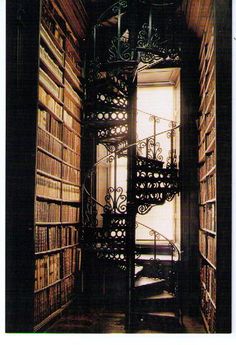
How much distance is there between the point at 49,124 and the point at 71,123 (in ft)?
3.08

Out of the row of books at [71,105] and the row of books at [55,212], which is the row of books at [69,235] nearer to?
the row of books at [55,212]

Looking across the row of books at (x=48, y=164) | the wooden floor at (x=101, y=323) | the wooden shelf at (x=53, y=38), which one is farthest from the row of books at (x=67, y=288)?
the wooden shelf at (x=53, y=38)

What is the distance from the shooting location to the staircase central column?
4566mm

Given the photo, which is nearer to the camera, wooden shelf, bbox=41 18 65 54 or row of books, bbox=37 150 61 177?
row of books, bbox=37 150 61 177

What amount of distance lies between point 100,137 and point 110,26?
5.03 ft

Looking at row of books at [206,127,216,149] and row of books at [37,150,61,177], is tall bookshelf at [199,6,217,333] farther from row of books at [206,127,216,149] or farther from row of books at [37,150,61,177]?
row of books at [37,150,61,177]

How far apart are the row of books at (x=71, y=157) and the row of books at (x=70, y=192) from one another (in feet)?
0.90

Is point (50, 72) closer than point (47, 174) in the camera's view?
No

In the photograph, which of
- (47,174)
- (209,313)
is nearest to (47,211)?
(47,174)

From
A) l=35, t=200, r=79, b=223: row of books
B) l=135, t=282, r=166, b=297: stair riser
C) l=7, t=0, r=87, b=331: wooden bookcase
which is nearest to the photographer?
l=7, t=0, r=87, b=331: wooden bookcase

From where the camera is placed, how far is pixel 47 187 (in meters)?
3.88

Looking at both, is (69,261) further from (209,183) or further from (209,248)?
(209,183)

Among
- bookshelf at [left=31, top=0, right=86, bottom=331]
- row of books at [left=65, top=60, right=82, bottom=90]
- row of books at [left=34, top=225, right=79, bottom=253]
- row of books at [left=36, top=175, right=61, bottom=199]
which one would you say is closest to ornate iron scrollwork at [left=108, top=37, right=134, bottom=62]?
bookshelf at [left=31, top=0, right=86, bottom=331]

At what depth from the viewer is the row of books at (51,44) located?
376 centimetres
